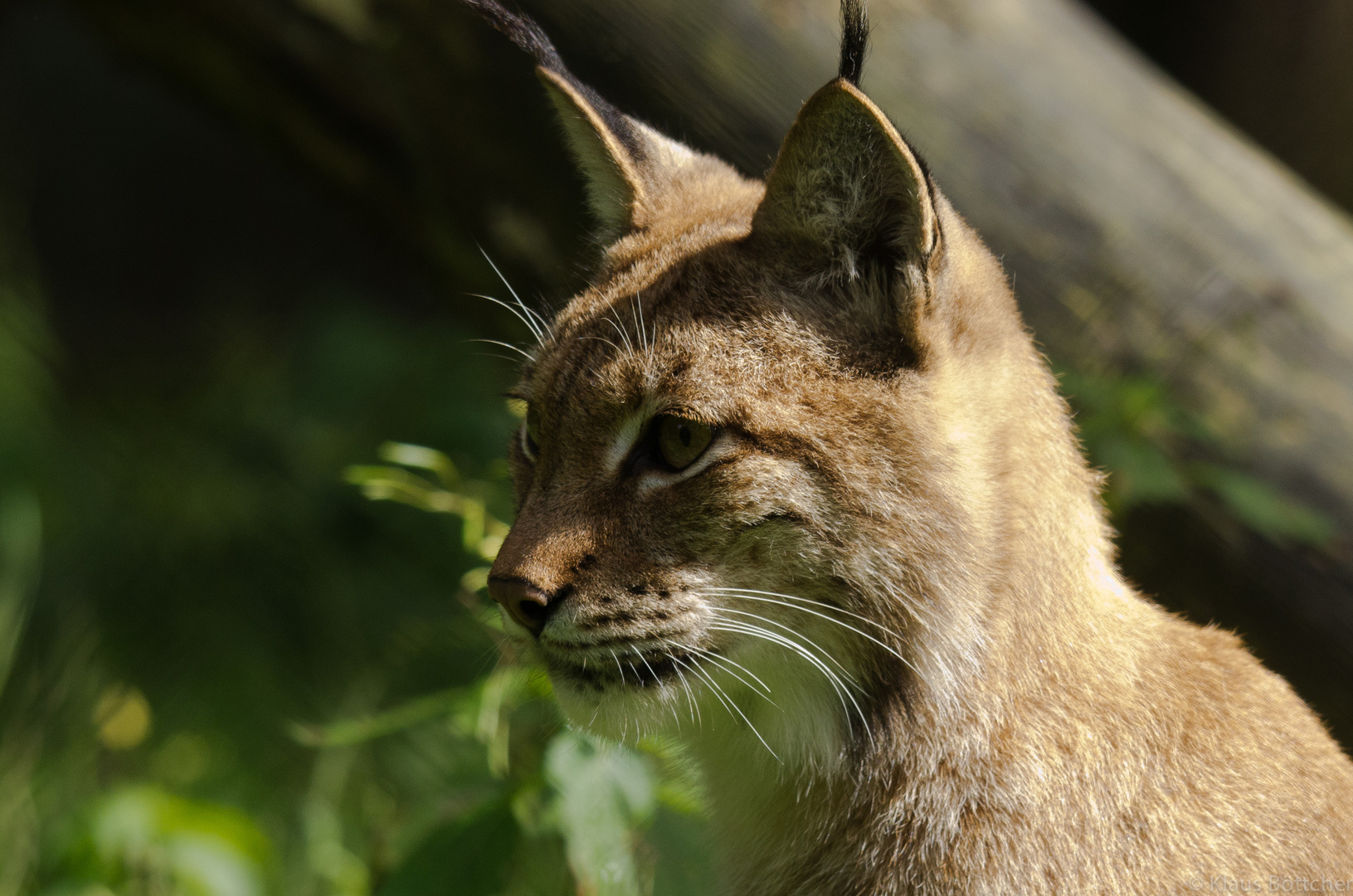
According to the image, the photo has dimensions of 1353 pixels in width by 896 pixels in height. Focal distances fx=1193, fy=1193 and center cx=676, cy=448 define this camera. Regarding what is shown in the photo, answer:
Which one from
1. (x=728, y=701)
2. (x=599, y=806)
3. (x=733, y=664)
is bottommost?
(x=599, y=806)

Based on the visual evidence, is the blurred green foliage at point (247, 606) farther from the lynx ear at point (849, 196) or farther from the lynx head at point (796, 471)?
the lynx ear at point (849, 196)

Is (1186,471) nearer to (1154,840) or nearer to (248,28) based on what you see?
(1154,840)

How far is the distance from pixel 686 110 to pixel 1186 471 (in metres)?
2.09

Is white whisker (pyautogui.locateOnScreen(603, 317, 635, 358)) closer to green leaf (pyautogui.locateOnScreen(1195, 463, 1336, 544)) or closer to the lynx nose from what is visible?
the lynx nose

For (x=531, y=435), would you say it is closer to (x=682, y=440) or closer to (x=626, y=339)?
(x=626, y=339)

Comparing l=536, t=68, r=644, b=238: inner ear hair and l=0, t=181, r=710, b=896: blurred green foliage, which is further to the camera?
l=0, t=181, r=710, b=896: blurred green foliage

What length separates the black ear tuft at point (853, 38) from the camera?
2.17 metres

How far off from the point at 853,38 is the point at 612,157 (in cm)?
87

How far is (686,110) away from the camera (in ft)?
13.8

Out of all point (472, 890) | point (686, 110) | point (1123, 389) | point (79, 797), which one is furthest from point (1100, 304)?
point (79, 797)

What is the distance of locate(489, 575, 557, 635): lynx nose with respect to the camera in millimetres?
2242

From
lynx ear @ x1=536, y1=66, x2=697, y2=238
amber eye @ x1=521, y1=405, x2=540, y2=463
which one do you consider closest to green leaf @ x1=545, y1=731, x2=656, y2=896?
amber eye @ x1=521, y1=405, x2=540, y2=463

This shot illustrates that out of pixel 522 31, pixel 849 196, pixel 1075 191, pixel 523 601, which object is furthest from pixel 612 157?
pixel 1075 191

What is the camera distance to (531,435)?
2754 millimetres
